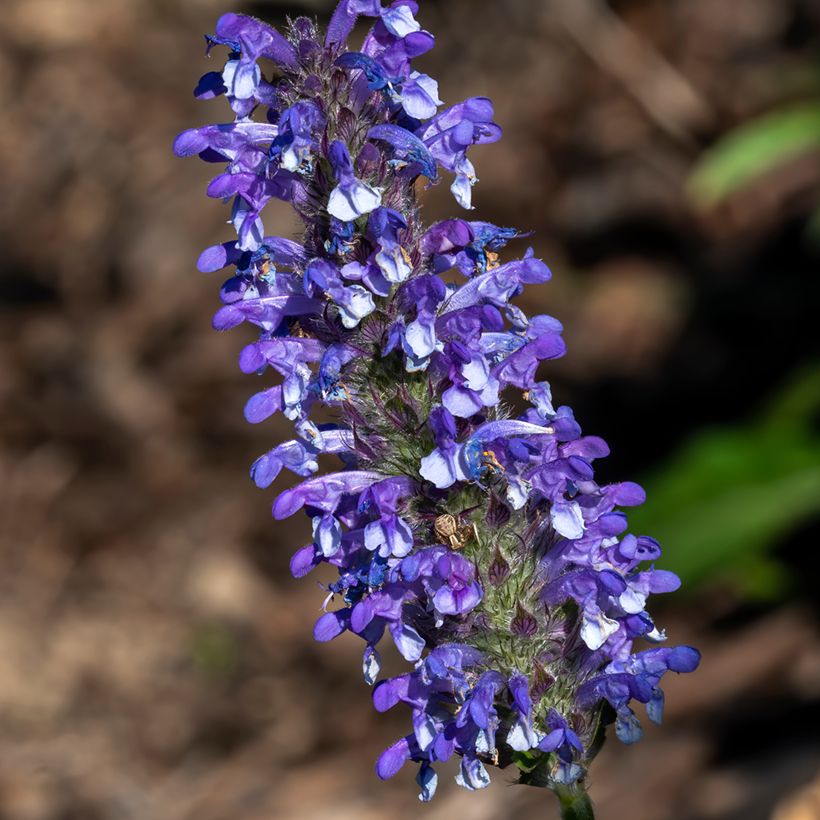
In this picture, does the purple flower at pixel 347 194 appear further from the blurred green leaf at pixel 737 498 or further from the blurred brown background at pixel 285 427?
the blurred green leaf at pixel 737 498

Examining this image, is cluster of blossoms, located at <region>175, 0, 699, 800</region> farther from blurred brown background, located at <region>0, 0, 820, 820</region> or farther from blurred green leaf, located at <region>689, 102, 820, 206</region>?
blurred green leaf, located at <region>689, 102, 820, 206</region>

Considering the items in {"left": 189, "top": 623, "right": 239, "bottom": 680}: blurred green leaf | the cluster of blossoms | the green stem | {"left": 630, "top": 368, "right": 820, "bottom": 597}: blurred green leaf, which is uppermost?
{"left": 189, "top": 623, "right": 239, "bottom": 680}: blurred green leaf

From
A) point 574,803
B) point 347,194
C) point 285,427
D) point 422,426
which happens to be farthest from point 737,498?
point 347,194

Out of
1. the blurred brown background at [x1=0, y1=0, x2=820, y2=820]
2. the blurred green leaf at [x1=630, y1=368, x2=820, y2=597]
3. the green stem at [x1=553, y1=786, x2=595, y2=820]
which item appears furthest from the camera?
the blurred brown background at [x1=0, y1=0, x2=820, y2=820]

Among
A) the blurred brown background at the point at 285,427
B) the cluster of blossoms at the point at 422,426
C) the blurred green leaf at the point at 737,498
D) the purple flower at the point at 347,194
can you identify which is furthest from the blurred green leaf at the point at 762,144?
the purple flower at the point at 347,194

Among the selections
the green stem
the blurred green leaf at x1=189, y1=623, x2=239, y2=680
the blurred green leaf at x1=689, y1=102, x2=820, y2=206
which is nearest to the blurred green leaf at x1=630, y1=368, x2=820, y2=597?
the blurred green leaf at x1=689, y1=102, x2=820, y2=206

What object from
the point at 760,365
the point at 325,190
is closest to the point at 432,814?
the point at 760,365

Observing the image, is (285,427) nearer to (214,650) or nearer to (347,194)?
(214,650)

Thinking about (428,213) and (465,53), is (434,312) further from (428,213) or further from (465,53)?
(465,53)
